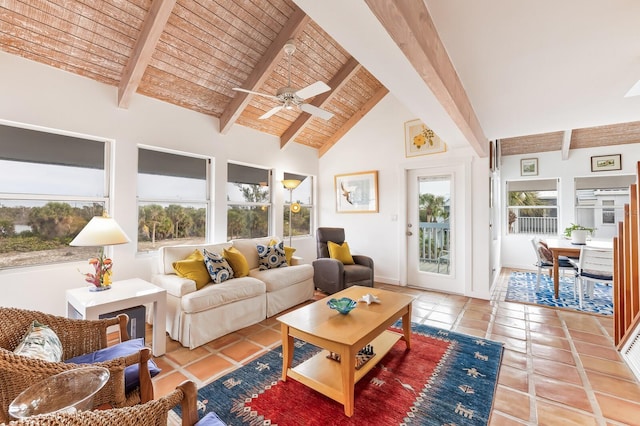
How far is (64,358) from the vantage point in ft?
5.21

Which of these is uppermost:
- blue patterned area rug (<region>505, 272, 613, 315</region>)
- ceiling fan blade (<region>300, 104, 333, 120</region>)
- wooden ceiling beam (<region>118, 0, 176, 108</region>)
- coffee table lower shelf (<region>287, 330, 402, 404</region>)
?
wooden ceiling beam (<region>118, 0, 176, 108</region>)

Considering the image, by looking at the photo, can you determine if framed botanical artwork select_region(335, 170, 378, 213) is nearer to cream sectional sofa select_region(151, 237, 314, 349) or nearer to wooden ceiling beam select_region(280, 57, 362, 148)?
wooden ceiling beam select_region(280, 57, 362, 148)

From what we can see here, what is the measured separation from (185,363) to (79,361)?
0.99 meters

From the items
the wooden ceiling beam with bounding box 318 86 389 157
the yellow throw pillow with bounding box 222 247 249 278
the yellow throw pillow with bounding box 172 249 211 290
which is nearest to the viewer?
the yellow throw pillow with bounding box 172 249 211 290

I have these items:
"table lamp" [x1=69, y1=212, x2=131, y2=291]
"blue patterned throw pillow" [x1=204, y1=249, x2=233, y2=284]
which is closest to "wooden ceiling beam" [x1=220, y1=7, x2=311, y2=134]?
"blue patterned throw pillow" [x1=204, y1=249, x2=233, y2=284]

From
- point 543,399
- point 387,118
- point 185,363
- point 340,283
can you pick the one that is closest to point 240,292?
point 185,363

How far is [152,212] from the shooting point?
3.61 m

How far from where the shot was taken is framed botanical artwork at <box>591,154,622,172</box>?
540 cm

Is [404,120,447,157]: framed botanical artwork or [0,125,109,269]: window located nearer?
[0,125,109,269]: window

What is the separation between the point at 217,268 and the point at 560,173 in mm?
6922

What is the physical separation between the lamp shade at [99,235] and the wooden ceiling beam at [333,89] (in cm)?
316

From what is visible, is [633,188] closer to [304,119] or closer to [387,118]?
[387,118]

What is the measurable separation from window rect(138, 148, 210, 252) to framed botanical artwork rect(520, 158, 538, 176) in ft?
21.4

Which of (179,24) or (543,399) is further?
(179,24)
